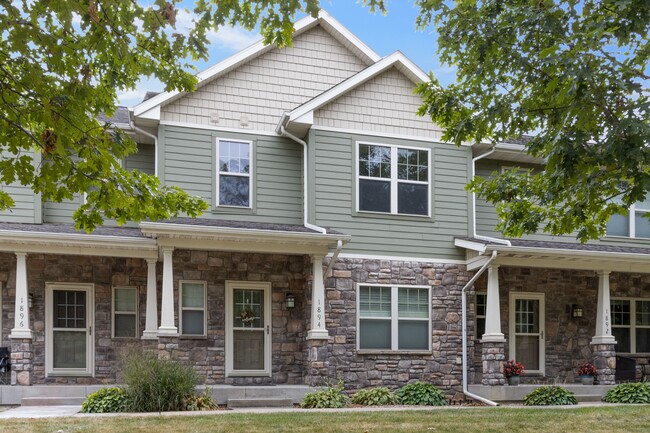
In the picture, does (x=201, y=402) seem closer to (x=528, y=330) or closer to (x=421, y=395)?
(x=421, y=395)

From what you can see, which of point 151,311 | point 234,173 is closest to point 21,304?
point 151,311

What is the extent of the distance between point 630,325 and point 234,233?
9.72 metres

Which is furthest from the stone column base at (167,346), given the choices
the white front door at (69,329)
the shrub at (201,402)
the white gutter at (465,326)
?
the white gutter at (465,326)

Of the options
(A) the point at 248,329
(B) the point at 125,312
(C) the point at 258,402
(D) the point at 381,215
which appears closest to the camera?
(C) the point at 258,402

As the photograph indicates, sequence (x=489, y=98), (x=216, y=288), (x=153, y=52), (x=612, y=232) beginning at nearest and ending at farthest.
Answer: (x=153, y=52)
(x=489, y=98)
(x=216, y=288)
(x=612, y=232)

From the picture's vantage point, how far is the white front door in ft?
45.9

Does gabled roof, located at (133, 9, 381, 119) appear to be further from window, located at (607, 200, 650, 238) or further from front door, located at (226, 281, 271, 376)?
window, located at (607, 200, 650, 238)

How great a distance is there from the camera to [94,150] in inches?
263

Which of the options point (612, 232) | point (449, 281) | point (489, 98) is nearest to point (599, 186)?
point (489, 98)

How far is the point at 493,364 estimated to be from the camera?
14.5m

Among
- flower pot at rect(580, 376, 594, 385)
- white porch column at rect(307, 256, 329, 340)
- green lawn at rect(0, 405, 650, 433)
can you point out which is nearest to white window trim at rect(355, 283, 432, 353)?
white porch column at rect(307, 256, 329, 340)

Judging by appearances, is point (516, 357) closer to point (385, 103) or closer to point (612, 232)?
point (612, 232)

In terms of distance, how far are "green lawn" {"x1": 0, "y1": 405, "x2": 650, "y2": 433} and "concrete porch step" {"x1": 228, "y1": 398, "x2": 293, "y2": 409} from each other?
1857mm

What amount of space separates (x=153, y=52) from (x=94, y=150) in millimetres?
1908
